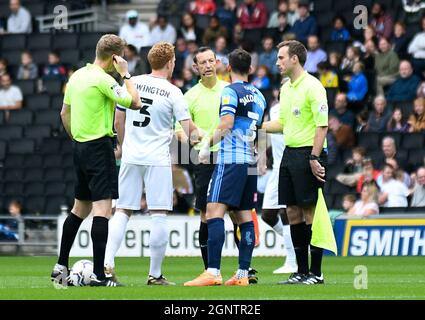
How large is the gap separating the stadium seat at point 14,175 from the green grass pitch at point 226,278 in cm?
506

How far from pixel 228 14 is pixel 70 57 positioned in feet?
10.9

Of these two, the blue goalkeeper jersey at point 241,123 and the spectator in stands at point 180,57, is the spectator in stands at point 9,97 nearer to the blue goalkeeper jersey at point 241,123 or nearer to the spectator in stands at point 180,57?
the spectator in stands at point 180,57

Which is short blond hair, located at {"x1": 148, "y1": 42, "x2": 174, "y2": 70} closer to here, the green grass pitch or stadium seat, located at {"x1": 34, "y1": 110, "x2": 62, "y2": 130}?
the green grass pitch

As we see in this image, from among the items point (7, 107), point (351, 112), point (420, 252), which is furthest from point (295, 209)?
point (7, 107)

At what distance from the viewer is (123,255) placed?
2078 cm

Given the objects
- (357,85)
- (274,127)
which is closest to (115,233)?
(274,127)

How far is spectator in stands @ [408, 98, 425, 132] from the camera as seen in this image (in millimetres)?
21625

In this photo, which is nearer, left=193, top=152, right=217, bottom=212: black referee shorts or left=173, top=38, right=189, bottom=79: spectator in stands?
left=193, top=152, right=217, bottom=212: black referee shorts

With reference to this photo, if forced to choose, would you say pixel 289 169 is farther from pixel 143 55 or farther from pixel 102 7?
pixel 102 7

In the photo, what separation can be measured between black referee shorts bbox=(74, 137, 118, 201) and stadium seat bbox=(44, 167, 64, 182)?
1168cm

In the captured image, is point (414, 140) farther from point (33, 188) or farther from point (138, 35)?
point (33, 188)

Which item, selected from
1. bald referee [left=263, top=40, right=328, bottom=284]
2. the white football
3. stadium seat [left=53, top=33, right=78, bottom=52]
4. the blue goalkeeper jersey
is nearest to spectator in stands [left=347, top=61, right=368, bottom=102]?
stadium seat [left=53, top=33, right=78, bottom=52]

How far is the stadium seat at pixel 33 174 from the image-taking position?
24875mm

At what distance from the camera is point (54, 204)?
79.4 ft
